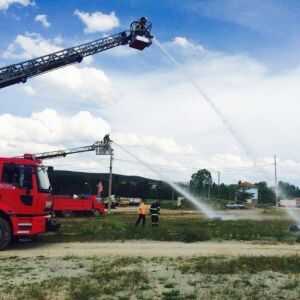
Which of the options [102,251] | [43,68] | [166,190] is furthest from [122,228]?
[166,190]

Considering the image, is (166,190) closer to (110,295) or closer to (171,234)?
(171,234)

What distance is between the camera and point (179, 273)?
11.7 meters

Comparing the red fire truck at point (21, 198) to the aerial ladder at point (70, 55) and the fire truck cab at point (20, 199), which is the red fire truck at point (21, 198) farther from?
the aerial ladder at point (70, 55)

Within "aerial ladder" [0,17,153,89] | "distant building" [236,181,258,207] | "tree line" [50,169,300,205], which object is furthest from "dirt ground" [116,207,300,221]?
"distant building" [236,181,258,207]

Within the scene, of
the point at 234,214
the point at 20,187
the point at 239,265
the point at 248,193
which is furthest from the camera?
the point at 248,193

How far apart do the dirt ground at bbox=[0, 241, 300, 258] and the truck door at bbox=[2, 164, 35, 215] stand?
1.35 meters

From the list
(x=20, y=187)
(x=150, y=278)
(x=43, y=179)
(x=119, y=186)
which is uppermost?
(x=119, y=186)

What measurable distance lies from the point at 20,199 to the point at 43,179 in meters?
1.04

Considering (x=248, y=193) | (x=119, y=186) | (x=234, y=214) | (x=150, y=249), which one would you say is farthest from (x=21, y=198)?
(x=248, y=193)

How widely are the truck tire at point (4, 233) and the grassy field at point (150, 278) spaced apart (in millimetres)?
1919

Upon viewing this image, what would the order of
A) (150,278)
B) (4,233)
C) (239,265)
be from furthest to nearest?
(4,233) → (239,265) → (150,278)

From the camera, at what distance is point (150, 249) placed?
16.6m

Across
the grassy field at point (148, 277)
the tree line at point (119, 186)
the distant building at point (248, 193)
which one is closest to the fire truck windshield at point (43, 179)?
the grassy field at point (148, 277)

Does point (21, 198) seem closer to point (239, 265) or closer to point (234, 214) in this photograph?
point (239, 265)
